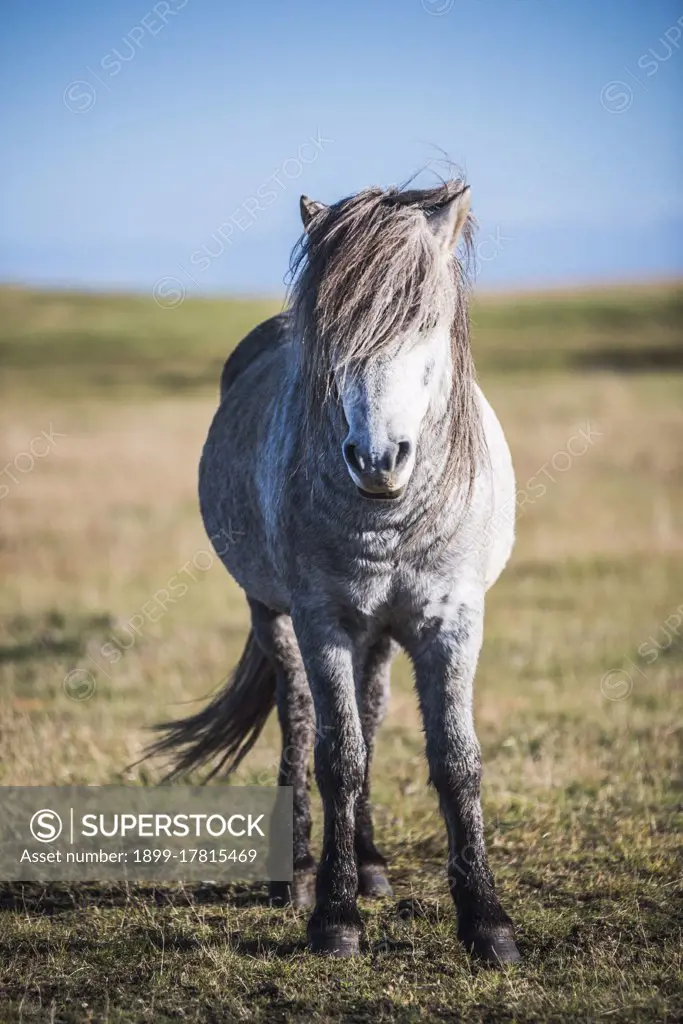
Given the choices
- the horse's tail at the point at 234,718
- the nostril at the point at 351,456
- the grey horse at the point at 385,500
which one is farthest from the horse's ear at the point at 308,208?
the horse's tail at the point at 234,718

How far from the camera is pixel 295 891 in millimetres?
5289

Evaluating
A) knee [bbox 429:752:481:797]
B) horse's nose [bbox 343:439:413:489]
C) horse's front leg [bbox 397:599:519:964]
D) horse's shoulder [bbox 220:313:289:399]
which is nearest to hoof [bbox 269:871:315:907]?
horse's front leg [bbox 397:599:519:964]

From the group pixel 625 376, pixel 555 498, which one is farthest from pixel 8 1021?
pixel 625 376

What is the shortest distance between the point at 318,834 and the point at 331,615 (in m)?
2.07

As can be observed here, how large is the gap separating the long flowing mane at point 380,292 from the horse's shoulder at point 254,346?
1952 millimetres

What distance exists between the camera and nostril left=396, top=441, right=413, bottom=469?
387cm

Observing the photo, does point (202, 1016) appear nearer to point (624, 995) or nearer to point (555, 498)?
point (624, 995)

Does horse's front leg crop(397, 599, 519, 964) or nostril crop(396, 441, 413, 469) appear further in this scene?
horse's front leg crop(397, 599, 519, 964)

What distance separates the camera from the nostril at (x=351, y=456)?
12.7 feet

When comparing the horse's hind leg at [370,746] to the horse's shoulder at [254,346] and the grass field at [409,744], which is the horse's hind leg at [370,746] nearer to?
the grass field at [409,744]

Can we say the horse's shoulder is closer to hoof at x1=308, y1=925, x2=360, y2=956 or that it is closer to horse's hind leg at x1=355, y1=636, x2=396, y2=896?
horse's hind leg at x1=355, y1=636, x2=396, y2=896

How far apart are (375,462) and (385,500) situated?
46 centimetres

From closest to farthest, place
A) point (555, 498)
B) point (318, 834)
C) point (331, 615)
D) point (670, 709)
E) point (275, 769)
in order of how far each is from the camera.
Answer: point (331, 615), point (318, 834), point (275, 769), point (670, 709), point (555, 498)

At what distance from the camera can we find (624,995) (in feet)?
13.1
